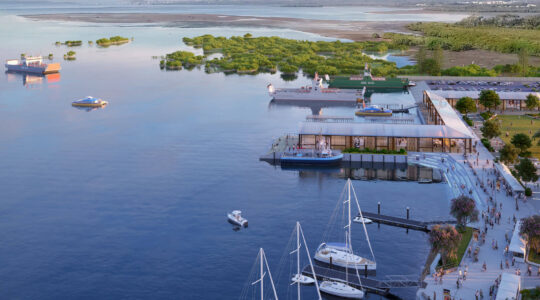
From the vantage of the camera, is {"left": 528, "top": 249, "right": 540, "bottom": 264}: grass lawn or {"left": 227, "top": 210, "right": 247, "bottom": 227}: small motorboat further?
{"left": 227, "top": 210, "right": 247, "bottom": 227}: small motorboat

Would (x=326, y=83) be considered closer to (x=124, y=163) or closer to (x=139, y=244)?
(x=124, y=163)

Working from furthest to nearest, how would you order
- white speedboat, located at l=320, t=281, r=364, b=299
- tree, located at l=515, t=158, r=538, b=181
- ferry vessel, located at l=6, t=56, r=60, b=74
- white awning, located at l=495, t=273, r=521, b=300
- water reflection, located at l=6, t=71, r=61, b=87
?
ferry vessel, located at l=6, t=56, r=60, b=74
water reflection, located at l=6, t=71, r=61, b=87
tree, located at l=515, t=158, r=538, b=181
white speedboat, located at l=320, t=281, r=364, b=299
white awning, located at l=495, t=273, r=521, b=300

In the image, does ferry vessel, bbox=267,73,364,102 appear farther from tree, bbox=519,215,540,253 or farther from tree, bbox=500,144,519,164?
tree, bbox=519,215,540,253

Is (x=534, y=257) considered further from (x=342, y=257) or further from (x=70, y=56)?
(x=70, y=56)

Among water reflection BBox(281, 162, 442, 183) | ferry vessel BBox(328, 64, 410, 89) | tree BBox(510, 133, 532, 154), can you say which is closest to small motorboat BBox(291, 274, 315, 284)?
water reflection BBox(281, 162, 442, 183)

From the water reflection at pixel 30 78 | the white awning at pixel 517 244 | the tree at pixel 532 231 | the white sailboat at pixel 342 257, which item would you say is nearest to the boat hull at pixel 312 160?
the white sailboat at pixel 342 257

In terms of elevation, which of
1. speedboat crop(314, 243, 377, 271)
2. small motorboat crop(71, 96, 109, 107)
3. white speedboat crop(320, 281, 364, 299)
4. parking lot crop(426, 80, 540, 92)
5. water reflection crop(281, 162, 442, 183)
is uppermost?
parking lot crop(426, 80, 540, 92)

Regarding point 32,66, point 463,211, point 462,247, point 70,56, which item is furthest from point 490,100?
point 70,56
